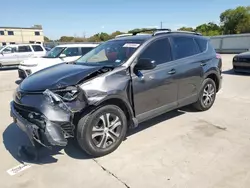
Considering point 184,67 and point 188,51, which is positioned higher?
point 188,51

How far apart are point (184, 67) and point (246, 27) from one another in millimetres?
52287

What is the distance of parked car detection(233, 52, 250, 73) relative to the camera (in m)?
9.70

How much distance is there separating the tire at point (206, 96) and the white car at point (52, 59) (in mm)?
5675

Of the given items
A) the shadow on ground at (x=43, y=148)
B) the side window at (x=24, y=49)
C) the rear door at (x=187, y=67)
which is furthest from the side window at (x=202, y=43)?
the side window at (x=24, y=49)

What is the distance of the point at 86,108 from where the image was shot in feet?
10.3

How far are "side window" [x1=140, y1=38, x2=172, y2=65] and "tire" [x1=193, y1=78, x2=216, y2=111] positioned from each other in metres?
1.33

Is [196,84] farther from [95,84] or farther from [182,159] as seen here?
[95,84]

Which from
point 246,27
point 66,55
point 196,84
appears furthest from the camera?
point 246,27

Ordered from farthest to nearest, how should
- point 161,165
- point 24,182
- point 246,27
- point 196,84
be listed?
point 246,27, point 196,84, point 161,165, point 24,182

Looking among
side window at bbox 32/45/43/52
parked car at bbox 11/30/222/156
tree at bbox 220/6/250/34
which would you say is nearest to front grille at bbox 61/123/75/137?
parked car at bbox 11/30/222/156

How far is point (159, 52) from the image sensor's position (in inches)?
160

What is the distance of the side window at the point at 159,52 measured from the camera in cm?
390

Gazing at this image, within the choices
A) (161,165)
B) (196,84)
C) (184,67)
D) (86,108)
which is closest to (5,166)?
(86,108)

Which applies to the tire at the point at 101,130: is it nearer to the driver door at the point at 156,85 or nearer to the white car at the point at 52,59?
the driver door at the point at 156,85
